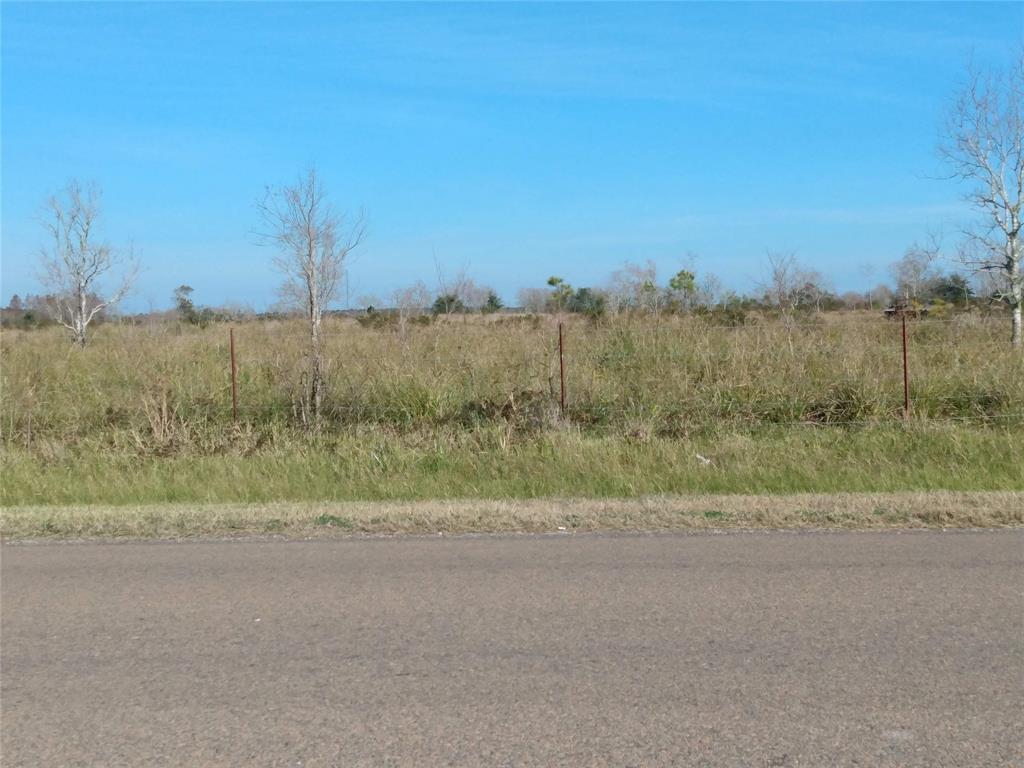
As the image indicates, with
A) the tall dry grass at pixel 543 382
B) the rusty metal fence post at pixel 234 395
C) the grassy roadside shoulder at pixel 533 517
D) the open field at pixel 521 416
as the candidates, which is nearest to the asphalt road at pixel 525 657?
the grassy roadside shoulder at pixel 533 517

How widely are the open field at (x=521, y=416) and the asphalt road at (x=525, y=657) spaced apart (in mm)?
3412

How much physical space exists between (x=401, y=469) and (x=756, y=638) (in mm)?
7444

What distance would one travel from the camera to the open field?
11.1 meters

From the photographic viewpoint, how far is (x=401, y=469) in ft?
39.7

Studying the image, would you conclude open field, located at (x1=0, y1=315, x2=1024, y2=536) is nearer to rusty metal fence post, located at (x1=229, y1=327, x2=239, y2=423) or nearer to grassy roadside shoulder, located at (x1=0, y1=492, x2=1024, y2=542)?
rusty metal fence post, located at (x1=229, y1=327, x2=239, y2=423)

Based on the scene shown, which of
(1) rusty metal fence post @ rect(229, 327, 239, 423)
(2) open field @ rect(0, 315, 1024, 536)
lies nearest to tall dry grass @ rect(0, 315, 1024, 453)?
(2) open field @ rect(0, 315, 1024, 536)

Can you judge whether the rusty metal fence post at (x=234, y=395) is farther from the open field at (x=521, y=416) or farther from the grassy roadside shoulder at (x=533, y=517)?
the grassy roadside shoulder at (x=533, y=517)

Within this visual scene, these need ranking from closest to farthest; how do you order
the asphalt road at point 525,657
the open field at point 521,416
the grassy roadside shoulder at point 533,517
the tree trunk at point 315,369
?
the asphalt road at point 525,657 → the grassy roadside shoulder at point 533,517 → the open field at point 521,416 → the tree trunk at point 315,369

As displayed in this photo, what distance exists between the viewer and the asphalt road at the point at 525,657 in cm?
395

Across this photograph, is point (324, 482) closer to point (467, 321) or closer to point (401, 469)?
point (401, 469)

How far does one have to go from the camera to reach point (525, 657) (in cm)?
498

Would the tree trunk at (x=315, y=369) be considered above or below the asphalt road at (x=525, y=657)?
above

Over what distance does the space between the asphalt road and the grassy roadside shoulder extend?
87 centimetres

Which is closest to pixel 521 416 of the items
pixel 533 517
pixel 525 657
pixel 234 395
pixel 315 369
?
pixel 315 369
